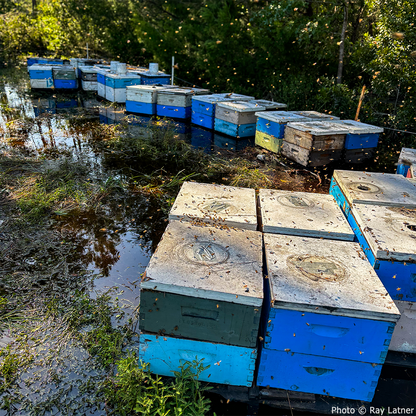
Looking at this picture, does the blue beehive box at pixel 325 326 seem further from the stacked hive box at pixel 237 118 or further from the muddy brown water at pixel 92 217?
the stacked hive box at pixel 237 118

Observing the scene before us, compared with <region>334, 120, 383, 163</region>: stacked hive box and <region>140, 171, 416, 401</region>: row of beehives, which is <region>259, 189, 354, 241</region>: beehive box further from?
<region>334, 120, 383, 163</region>: stacked hive box

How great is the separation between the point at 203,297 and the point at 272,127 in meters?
4.82

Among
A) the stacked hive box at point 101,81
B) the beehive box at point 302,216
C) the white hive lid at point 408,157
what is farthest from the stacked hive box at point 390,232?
the stacked hive box at point 101,81

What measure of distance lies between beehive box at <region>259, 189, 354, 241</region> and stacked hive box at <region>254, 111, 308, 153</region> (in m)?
3.18

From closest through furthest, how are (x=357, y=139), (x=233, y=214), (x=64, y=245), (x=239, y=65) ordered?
1. (x=233, y=214)
2. (x=64, y=245)
3. (x=357, y=139)
4. (x=239, y=65)

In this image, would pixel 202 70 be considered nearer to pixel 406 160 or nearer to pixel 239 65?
pixel 239 65

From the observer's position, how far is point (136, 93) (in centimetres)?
820

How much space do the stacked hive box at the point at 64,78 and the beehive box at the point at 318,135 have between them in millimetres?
7667

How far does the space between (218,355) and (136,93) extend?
24.3 feet

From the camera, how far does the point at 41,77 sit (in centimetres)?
1029

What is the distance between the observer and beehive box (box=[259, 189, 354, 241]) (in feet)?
7.72

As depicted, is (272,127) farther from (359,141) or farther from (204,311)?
(204,311)

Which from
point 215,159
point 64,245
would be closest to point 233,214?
point 64,245

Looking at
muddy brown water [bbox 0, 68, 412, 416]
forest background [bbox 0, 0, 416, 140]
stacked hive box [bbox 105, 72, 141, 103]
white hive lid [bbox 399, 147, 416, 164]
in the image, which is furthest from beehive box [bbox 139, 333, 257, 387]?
stacked hive box [bbox 105, 72, 141, 103]
